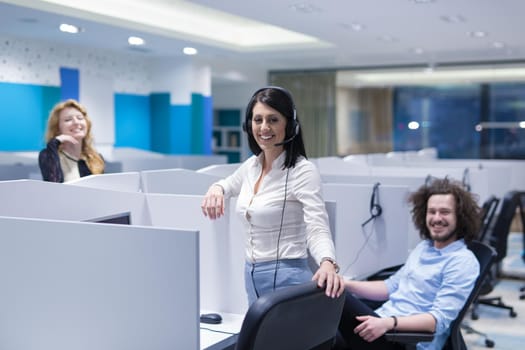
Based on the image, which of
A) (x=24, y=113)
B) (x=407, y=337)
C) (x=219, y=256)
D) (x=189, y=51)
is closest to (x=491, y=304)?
(x=407, y=337)

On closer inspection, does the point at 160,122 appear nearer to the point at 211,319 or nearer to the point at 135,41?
the point at 135,41

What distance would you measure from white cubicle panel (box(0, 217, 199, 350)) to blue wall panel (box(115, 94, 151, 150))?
7373 mm

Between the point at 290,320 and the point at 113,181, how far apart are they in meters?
1.53

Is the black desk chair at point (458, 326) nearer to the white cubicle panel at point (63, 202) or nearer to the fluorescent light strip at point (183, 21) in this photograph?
the white cubicle panel at point (63, 202)

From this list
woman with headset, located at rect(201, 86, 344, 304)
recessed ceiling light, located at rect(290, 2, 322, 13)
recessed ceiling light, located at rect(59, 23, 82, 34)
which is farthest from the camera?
recessed ceiling light, located at rect(59, 23, 82, 34)

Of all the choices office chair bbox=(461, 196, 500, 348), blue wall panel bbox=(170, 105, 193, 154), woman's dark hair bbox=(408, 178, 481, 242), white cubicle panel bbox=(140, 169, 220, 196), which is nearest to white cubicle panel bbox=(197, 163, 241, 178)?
white cubicle panel bbox=(140, 169, 220, 196)

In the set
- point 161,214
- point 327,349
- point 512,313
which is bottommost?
point 512,313

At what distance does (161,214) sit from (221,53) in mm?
6654

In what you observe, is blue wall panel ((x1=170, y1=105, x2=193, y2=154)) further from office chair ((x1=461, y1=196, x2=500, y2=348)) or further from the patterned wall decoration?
office chair ((x1=461, y1=196, x2=500, y2=348))

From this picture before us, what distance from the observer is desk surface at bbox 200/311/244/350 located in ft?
6.30

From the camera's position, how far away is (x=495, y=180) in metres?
5.90

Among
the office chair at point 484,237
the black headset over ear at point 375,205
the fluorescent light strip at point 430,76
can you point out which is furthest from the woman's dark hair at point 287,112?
the fluorescent light strip at point 430,76

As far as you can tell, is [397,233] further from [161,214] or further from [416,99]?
[416,99]

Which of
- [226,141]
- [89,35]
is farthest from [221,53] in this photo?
[226,141]
